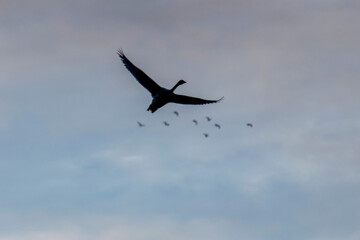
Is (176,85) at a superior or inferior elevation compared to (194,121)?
superior

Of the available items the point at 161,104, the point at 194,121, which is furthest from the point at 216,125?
the point at 161,104

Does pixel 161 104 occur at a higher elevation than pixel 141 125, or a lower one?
higher

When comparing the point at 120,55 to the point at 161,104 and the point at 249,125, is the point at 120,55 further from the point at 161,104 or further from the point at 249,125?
the point at 249,125

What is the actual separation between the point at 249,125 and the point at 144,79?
29367 mm

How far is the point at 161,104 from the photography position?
105688 mm

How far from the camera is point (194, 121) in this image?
8056 cm

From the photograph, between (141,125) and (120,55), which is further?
(120,55)

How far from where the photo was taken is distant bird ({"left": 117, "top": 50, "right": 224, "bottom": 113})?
10556cm

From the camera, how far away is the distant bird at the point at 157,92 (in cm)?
10556

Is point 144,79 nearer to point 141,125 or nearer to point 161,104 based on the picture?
point 161,104

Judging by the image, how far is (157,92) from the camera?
352 ft

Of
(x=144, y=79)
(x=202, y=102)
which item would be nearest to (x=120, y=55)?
(x=144, y=79)

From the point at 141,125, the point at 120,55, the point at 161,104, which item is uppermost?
the point at 120,55

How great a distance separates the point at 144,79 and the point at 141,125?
2741 centimetres
